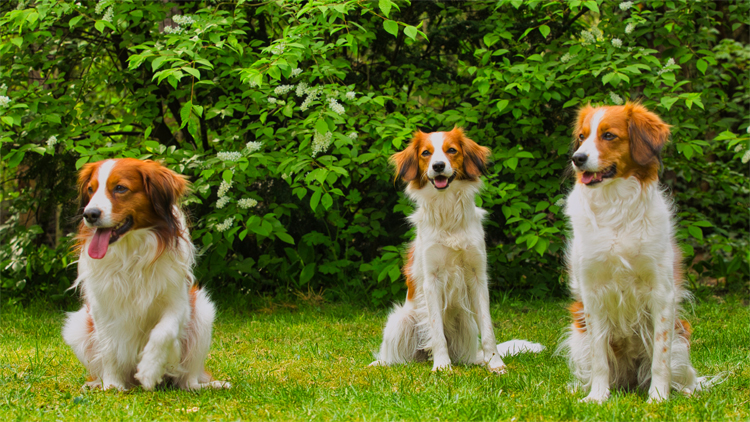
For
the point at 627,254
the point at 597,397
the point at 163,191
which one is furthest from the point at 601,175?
the point at 163,191

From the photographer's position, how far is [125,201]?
3.00 meters

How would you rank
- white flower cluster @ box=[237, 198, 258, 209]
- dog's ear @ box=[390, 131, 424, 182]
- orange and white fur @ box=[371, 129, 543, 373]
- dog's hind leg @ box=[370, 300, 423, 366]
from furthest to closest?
white flower cluster @ box=[237, 198, 258, 209]
dog's ear @ box=[390, 131, 424, 182]
dog's hind leg @ box=[370, 300, 423, 366]
orange and white fur @ box=[371, 129, 543, 373]

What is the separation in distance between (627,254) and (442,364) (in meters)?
1.53

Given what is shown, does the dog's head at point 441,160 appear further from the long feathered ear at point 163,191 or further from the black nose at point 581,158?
the long feathered ear at point 163,191

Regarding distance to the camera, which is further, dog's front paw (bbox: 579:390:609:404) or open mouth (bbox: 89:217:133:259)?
open mouth (bbox: 89:217:133:259)

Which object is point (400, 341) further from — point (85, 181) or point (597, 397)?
point (85, 181)

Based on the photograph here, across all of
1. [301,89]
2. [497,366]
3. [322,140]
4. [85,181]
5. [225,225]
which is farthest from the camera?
[225,225]

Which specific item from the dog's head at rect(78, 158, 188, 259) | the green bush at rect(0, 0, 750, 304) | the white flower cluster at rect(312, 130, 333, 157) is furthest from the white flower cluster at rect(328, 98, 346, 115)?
the dog's head at rect(78, 158, 188, 259)

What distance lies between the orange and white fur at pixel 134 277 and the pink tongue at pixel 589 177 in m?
1.98

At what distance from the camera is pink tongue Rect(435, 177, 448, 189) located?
3974 mm

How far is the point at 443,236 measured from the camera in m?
Result: 3.98

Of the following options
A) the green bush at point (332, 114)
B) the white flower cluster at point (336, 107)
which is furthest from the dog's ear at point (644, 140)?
the white flower cluster at point (336, 107)

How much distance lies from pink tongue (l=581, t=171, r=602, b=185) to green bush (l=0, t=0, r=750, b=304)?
75.3 inches

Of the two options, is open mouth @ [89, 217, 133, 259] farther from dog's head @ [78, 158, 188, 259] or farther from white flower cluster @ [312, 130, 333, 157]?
white flower cluster @ [312, 130, 333, 157]
